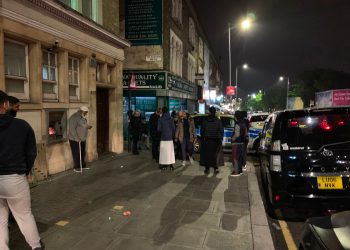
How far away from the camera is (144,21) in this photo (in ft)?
56.6

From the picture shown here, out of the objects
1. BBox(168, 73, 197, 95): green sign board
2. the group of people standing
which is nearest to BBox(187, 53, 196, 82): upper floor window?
BBox(168, 73, 197, 95): green sign board

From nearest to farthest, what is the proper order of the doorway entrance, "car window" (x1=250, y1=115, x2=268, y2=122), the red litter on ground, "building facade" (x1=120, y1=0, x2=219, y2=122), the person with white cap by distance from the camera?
the red litter on ground < the person with white cap < the doorway entrance < "car window" (x1=250, y1=115, x2=268, y2=122) < "building facade" (x1=120, y1=0, x2=219, y2=122)

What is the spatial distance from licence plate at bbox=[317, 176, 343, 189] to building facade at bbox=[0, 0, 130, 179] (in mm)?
6309

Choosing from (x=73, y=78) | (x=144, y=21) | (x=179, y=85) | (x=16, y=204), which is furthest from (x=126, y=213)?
(x=179, y=85)

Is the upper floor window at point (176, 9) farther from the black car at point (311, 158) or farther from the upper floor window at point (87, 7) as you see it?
the black car at point (311, 158)

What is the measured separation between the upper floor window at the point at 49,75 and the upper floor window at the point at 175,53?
11316 millimetres

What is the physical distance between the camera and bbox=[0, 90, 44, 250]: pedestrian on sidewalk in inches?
141

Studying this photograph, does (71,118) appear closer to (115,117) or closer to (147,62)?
(115,117)

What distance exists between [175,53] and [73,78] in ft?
39.6

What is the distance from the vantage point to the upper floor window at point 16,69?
724cm

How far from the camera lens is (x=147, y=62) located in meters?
17.8

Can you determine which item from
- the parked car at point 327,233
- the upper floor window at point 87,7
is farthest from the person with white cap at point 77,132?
the parked car at point 327,233

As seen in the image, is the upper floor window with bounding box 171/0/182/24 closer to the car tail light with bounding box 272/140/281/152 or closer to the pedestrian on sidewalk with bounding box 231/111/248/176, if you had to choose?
the pedestrian on sidewalk with bounding box 231/111/248/176

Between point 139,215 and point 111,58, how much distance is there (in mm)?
7824
